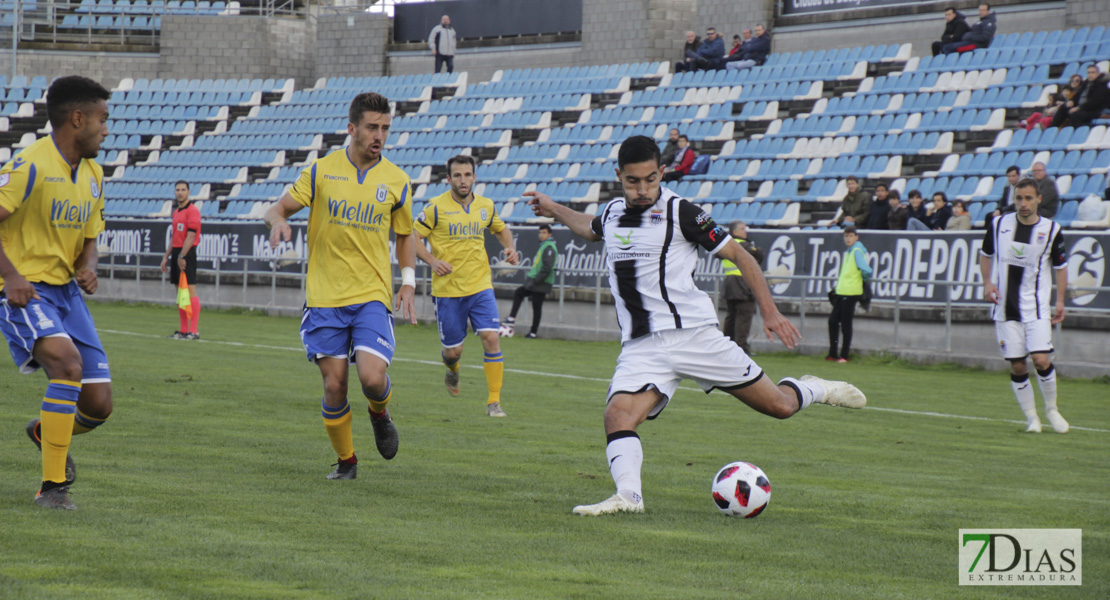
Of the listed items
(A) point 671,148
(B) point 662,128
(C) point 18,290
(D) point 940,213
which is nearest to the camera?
(C) point 18,290

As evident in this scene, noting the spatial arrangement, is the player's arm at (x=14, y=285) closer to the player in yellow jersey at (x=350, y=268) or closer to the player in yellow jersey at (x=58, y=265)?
the player in yellow jersey at (x=58, y=265)

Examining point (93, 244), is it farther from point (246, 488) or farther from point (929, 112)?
point (929, 112)

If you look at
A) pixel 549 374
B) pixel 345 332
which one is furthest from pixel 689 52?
pixel 345 332

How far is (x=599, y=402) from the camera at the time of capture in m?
12.7

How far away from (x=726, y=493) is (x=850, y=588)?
1649mm

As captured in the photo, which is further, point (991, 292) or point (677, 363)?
point (991, 292)

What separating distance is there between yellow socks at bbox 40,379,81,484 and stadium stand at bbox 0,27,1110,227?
16182mm

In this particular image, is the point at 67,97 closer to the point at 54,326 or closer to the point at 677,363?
the point at 54,326

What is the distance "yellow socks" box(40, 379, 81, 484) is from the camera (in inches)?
233

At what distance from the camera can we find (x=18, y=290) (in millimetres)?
5750

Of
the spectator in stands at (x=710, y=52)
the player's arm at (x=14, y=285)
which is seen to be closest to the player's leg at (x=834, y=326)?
the spectator in stands at (x=710, y=52)

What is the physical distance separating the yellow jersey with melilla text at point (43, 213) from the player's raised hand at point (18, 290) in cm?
25

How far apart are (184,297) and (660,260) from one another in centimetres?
1396

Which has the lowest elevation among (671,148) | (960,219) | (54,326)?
(54,326)
